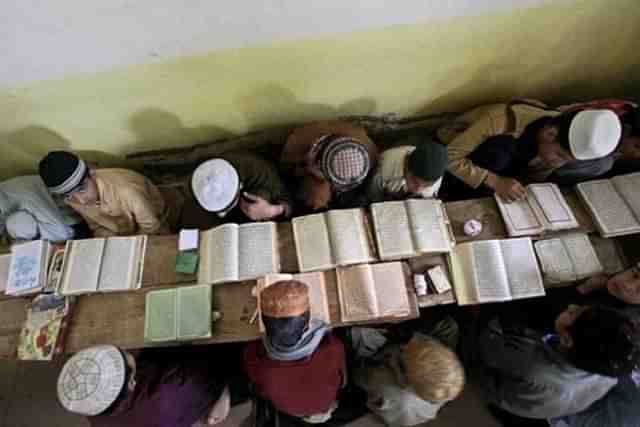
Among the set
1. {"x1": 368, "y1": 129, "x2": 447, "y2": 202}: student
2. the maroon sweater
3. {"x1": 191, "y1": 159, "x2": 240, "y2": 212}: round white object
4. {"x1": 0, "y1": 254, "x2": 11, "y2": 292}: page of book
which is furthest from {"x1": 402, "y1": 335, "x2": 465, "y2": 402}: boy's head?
{"x1": 0, "y1": 254, "x2": 11, "y2": 292}: page of book

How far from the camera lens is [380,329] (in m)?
2.00

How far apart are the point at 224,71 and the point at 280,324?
47.1 inches

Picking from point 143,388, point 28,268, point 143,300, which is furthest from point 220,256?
point 28,268

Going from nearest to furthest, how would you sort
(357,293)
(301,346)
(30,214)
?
1. (301,346)
2. (357,293)
3. (30,214)

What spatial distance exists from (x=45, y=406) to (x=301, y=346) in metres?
1.85

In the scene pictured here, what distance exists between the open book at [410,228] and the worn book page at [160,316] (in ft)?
2.83

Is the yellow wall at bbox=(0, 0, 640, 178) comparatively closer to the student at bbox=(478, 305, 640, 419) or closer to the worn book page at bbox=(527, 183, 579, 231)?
the worn book page at bbox=(527, 183, 579, 231)

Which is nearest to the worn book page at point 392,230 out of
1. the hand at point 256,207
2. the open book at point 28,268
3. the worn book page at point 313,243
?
the worn book page at point 313,243

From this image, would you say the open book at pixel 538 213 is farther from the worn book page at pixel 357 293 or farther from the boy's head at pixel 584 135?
the worn book page at pixel 357 293

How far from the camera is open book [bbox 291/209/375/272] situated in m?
1.60

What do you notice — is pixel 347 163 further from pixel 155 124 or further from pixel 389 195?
pixel 155 124

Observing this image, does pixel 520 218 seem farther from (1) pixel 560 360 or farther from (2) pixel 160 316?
(2) pixel 160 316

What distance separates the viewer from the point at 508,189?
178cm

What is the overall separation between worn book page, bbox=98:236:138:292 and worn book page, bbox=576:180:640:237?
198 centimetres
